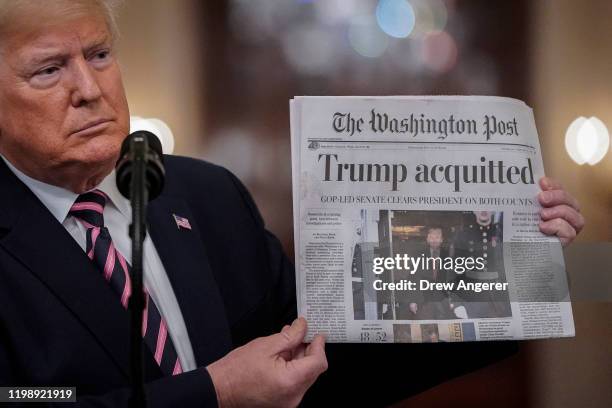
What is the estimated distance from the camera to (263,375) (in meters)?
1.04

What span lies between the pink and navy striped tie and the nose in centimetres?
18

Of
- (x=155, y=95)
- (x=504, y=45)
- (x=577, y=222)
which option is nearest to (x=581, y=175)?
(x=504, y=45)

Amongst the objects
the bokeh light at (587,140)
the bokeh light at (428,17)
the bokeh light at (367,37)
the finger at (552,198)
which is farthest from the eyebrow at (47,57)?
the bokeh light at (587,140)

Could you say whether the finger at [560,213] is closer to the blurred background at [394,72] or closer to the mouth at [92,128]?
the mouth at [92,128]

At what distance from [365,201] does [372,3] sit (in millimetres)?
1463

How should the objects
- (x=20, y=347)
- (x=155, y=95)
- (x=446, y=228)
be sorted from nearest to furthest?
1. (x=20, y=347)
2. (x=446, y=228)
3. (x=155, y=95)

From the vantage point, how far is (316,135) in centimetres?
117

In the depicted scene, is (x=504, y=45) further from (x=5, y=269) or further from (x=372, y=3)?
(x=5, y=269)

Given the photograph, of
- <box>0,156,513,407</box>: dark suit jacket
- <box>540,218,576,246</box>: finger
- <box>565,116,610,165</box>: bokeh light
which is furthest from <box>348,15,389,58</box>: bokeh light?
<box>540,218,576,246</box>: finger

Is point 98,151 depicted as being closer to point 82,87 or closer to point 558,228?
point 82,87

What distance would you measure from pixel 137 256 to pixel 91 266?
41 centimetres

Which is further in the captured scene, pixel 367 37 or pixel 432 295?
pixel 367 37

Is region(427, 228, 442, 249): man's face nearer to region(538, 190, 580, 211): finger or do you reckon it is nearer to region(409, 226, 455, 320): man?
region(409, 226, 455, 320): man

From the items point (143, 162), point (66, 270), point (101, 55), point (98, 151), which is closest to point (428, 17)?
point (101, 55)
